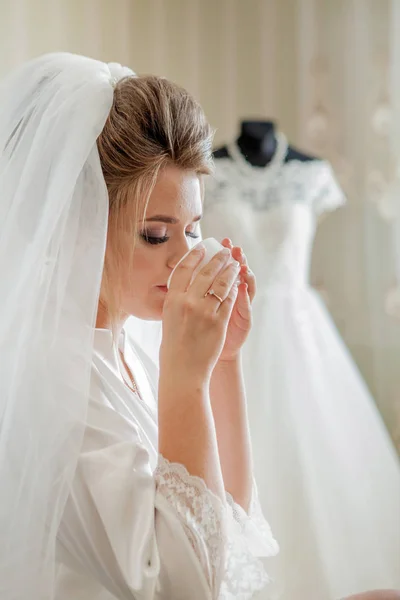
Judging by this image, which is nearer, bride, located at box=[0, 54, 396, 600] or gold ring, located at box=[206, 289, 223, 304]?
bride, located at box=[0, 54, 396, 600]

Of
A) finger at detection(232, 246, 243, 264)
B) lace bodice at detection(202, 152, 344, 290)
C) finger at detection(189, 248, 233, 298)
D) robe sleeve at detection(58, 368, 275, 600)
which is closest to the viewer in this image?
robe sleeve at detection(58, 368, 275, 600)

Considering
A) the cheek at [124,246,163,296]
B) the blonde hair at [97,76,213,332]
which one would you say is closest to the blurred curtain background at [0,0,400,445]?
the blonde hair at [97,76,213,332]

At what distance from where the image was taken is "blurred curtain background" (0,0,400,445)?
8.18ft

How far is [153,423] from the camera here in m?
1.11

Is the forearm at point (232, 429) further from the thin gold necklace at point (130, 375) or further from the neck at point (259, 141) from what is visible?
the neck at point (259, 141)

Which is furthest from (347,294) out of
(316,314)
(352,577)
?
(352,577)

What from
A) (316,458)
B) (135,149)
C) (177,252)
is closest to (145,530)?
(177,252)

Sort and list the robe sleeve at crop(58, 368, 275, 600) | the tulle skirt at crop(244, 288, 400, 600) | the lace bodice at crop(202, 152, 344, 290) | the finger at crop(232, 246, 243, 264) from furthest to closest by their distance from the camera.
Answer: the lace bodice at crop(202, 152, 344, 290) < the tulle skirt at crop(244, 288, 400, 600) < the finger at crop(232, 246, 243, 264) < the robe sleeve at crop(58, 368, 275, 600)

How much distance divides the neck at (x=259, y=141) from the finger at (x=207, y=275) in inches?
52.9

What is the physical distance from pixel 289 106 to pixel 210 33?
1.40 feet

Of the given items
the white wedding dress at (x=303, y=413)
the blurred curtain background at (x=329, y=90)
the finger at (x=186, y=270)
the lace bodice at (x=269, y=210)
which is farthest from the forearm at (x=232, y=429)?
the blurred curtain background at (x=329, y=90)

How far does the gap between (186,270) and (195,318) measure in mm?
82

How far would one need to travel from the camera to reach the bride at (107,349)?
87 centimetres

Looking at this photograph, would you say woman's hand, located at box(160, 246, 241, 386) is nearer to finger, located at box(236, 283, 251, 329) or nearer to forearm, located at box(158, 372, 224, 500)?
forearm, located at box(158, 372, 224, 500)
